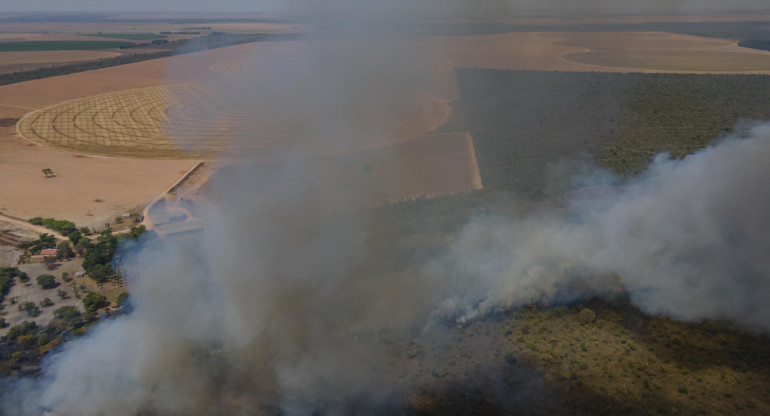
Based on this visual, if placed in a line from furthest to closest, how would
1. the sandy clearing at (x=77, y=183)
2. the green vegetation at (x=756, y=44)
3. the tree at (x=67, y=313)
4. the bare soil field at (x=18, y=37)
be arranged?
the bare soil field at (x=18, y=37), the green vegetation at (x=756, y=44), the sandy clearing at (x=77, y=183), the tree at (x=67, y=313)

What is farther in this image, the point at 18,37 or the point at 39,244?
the point at 18,37

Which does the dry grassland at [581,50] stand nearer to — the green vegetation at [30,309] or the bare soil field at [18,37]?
the green vegetation at [30,309]

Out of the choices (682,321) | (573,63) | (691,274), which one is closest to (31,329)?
(682,321)

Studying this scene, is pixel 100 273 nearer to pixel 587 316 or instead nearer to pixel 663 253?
pixel 587 316

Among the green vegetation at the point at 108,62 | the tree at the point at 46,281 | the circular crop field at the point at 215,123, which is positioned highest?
the green vegetation at the point at 108,62

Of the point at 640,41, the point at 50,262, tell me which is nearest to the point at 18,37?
the point at 50,262

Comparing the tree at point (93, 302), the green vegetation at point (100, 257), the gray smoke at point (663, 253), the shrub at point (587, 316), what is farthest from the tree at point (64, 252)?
the shrub at point (587, 316)

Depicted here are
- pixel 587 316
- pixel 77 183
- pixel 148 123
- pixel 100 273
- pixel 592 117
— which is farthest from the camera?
pixel 148 123

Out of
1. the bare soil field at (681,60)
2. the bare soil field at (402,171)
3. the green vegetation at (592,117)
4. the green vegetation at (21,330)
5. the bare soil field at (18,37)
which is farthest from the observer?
the bare soil field at (18,37)
